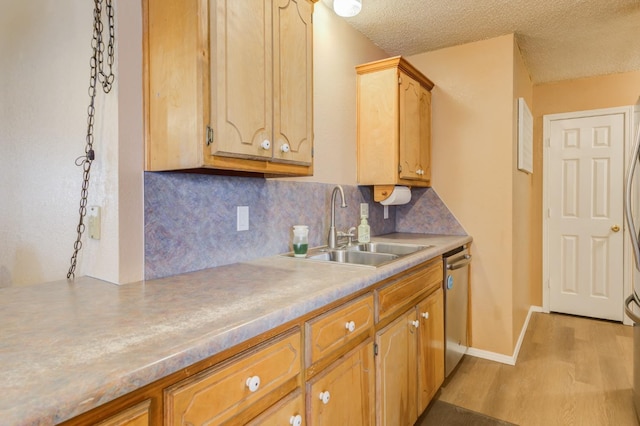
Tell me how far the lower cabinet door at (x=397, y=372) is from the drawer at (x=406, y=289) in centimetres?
7

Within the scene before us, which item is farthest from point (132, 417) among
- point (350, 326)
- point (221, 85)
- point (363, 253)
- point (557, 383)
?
point (557, 383)

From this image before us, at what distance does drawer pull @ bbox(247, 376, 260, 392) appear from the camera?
92 centimetres

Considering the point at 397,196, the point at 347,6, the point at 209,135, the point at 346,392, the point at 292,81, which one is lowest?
the point at 346,392

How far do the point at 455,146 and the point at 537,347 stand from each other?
1751 millimetres

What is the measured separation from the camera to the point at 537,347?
302 centimetres

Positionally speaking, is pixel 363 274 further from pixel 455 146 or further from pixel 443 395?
pixel 455 146

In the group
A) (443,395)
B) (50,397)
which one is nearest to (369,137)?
(443,395)

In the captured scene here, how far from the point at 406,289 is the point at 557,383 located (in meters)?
1.48

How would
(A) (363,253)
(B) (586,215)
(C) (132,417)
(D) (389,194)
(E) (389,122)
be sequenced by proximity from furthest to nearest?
(B) (586,215), (D) (389,194), (E) (389,122), (A) (363,253), (C) (132,417)

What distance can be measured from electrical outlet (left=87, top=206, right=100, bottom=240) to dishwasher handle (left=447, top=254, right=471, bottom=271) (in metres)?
1.92

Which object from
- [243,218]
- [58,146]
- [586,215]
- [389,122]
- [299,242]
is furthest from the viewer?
[586,215]

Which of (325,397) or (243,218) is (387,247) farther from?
(325,397)

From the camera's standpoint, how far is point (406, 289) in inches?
71.0

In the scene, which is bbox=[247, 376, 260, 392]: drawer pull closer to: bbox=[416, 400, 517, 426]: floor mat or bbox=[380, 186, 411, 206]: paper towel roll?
bbox=[416, 400, 517, 426]: floor mat
